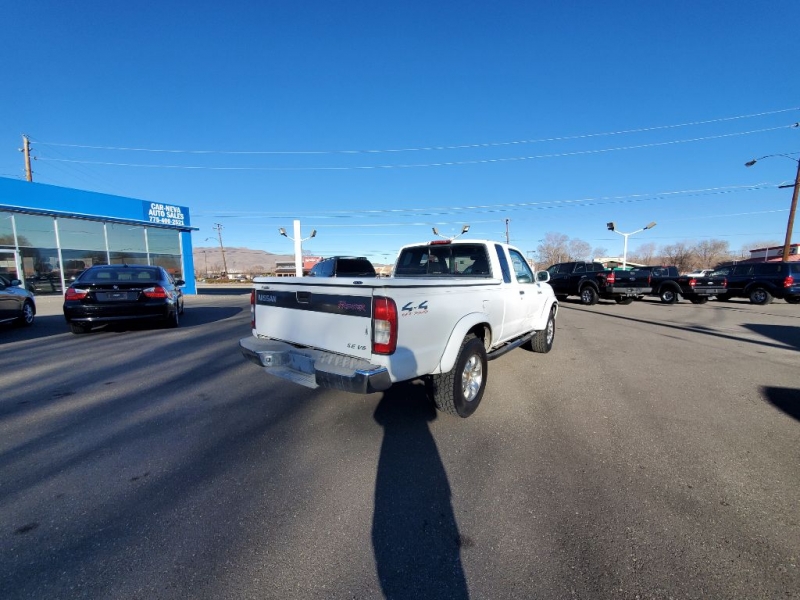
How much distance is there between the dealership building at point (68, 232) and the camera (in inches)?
648

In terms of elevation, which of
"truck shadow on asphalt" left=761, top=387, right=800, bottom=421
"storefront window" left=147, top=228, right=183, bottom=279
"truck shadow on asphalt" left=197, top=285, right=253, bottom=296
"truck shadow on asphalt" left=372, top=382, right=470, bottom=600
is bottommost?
"truck shadow on asphalt" left=761, top=387, right=800, bottom=421

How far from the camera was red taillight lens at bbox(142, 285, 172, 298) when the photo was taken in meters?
7.68

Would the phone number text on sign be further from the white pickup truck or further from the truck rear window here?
the white pickup truck

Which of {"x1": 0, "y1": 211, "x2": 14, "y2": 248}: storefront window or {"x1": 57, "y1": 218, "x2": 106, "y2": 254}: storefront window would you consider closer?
{"x1": 0, "y1": 211, "x2": 14, "y2": 248}: storefront window

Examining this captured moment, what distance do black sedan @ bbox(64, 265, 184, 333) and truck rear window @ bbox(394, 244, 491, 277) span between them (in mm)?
5773

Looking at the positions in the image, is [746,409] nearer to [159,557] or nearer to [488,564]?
[488,564]

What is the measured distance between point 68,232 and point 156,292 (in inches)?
638

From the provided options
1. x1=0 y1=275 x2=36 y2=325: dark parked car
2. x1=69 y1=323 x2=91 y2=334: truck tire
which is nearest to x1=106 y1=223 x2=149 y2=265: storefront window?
x1=0 y1=275 x2=36 y2=325: dark parked car

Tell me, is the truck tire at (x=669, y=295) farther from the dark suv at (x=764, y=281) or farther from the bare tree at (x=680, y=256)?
the bare tree at (x=680, y=256)

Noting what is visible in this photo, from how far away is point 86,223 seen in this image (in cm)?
1908

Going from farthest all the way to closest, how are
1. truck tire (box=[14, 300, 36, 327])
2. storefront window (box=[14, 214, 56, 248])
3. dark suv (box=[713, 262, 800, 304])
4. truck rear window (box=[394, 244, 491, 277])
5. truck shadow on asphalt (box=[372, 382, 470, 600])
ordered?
storefront window (box=[14, 214, 56, 248]) < dark suv (box=[713, 262, 800, 304]) < truck tire (box=[14, 300, 36, 327]) < truck rear window (box=[394, 244, 491, 277]) < truck shadow on asphalt (box=[372, 382, 470, 600])

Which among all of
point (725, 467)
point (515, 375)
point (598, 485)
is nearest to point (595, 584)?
point (598, 485)

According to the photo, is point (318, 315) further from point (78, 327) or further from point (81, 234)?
point (81, 234)

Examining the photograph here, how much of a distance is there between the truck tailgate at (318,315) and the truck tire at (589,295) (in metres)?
15.4
